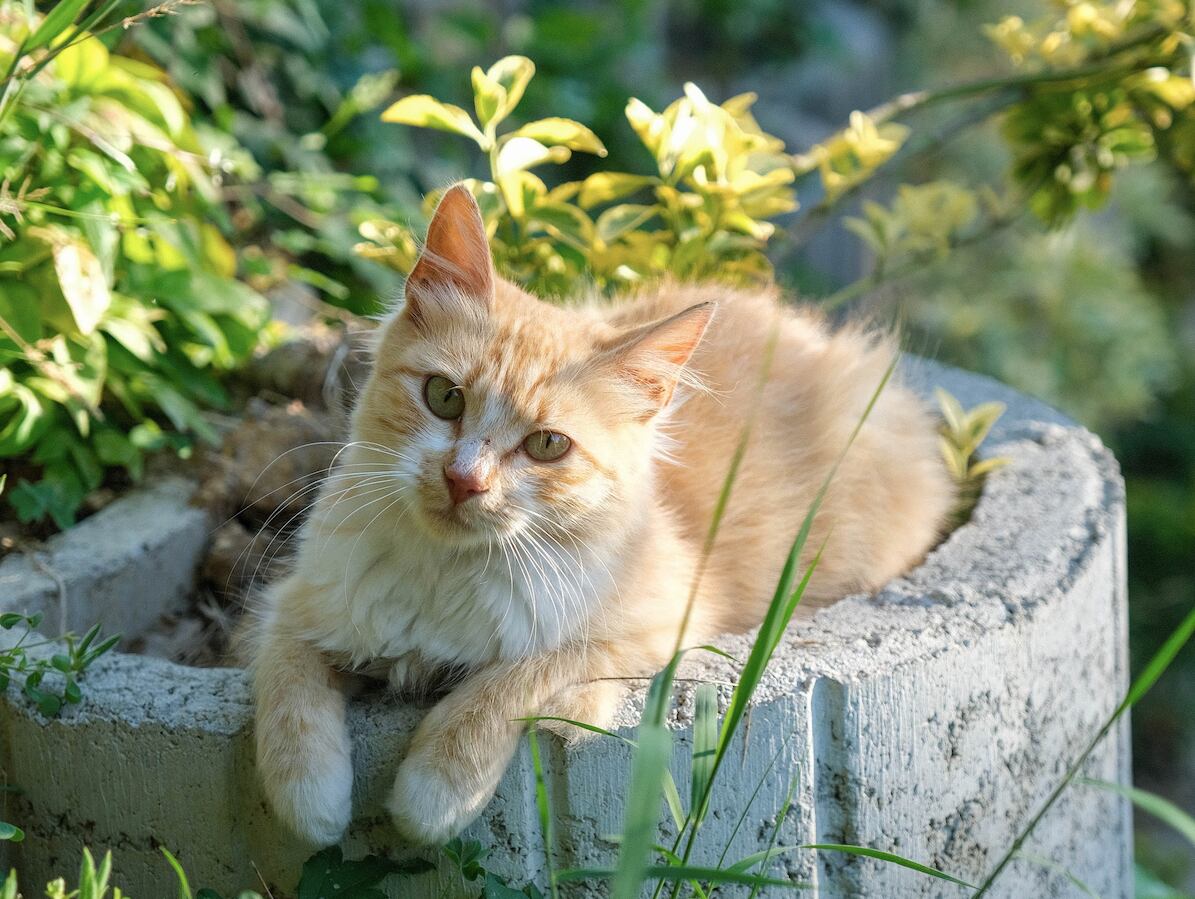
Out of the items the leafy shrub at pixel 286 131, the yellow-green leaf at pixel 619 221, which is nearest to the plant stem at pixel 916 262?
the yellow-green leaf at pixel 619 221

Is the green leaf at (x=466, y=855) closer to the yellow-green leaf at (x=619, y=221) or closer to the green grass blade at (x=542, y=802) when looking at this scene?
the green grass blade at (x=542, y=802)

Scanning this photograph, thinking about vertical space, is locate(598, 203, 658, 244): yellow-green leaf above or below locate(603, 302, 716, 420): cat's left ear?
above

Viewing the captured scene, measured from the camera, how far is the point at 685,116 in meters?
2.29

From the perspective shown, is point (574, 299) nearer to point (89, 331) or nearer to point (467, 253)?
point (467, 253)

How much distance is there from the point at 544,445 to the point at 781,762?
0.53 meters

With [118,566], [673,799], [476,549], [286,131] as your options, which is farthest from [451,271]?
[286,131]

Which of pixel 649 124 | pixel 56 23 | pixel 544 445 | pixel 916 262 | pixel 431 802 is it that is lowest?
pixel 431 802

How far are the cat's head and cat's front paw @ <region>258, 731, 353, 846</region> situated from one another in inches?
13.1

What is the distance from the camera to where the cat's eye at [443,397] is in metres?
1.60

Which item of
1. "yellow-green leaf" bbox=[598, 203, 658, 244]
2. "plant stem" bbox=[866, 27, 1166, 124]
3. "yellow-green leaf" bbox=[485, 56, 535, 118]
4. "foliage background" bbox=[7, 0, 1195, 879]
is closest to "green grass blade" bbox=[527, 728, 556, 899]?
"yellow-green leaf" bbox=[598, 203, 658, 244]

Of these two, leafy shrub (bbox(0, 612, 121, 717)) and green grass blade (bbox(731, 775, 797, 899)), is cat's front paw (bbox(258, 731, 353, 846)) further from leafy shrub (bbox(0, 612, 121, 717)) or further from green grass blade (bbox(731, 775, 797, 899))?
green grass blade (bbox(731, 775, 797, 899))

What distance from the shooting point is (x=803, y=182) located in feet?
10.4

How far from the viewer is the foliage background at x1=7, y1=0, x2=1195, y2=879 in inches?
123

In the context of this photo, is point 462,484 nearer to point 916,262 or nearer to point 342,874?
point 342,874
